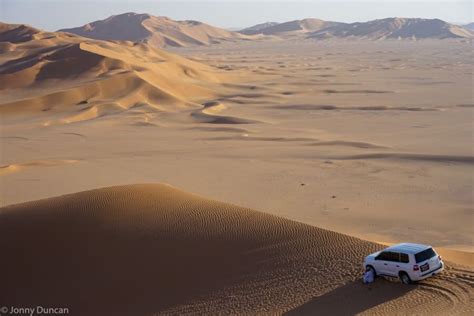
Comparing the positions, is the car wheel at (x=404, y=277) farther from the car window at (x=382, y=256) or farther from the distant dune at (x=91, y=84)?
the distant dune at (x=91, y=84)

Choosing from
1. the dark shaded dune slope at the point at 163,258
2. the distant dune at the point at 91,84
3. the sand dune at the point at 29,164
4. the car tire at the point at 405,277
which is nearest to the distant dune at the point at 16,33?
the distant dune at the point at 91,84

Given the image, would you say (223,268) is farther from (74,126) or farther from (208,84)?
(208,84)

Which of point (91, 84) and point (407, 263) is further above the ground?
point (407, 263)

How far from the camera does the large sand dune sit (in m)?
11.4

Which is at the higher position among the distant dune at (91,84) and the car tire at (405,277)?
the car tire at (405,277)

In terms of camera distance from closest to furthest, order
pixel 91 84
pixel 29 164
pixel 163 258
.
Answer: pixel 163 258, pixel 29 164, pixel 91 84

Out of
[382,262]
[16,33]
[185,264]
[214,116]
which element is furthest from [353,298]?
[16,33]

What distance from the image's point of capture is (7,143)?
3753 cm

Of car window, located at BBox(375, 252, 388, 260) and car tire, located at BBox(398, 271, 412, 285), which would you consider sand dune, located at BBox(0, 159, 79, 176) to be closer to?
car window, located at BBox(375, 252, 388, 260)

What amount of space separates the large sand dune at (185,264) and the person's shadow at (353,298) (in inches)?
0.7

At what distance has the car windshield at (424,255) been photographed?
36.5 ft

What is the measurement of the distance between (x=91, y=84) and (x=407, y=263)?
153 feet

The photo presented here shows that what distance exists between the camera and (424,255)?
1123cm

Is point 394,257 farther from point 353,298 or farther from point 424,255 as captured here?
point 353,298
